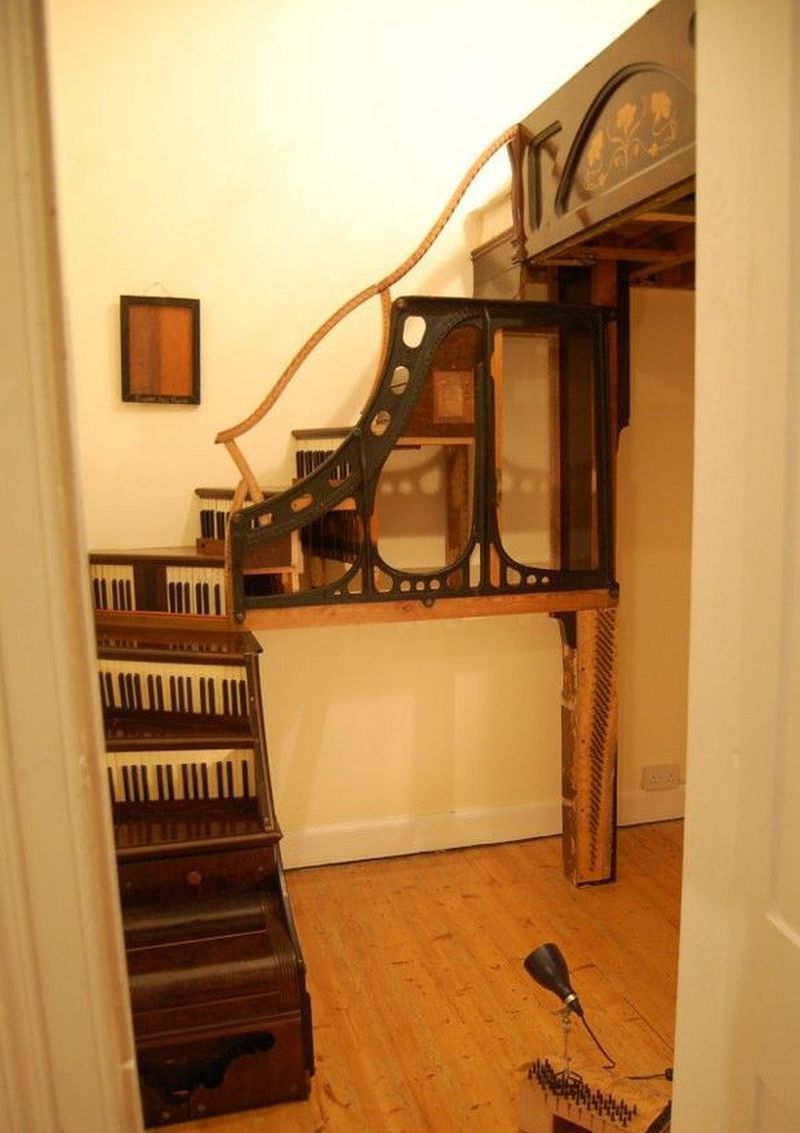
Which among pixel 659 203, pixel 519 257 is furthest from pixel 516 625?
pixel 659 203

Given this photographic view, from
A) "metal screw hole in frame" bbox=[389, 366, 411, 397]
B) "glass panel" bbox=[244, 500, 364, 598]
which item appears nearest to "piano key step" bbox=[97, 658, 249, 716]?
"glass panel" bbox=[244, 500, 364, 598]

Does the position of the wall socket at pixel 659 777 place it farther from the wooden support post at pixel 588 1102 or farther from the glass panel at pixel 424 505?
the wooden support post at pixel 588 1102

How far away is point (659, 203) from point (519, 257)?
77 centimetres

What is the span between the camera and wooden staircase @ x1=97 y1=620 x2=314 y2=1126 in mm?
2113

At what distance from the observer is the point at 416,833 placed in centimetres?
359

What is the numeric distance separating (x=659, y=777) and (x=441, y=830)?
3.37ft

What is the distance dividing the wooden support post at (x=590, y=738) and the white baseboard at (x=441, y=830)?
44 cm

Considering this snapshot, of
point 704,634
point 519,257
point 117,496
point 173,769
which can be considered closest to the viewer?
point 704,634

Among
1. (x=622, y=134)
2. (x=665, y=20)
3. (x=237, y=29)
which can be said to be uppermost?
(x=237, y=29)

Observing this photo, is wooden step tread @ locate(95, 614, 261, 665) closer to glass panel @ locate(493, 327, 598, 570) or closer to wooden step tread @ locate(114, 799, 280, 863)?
wooden step tread @ locate(114, 799, 280, 863)

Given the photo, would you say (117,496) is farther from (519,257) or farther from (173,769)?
(519,257)

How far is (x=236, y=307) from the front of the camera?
319cm

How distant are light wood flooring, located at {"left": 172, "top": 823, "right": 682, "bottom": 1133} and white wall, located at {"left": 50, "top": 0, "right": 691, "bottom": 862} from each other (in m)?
0.34

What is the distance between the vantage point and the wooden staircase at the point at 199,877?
211 cm
